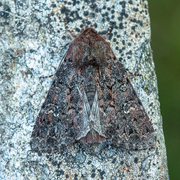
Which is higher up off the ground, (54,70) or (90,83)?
(54,70)

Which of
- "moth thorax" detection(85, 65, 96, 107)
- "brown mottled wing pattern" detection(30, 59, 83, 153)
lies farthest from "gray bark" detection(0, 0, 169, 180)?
"moth thorax" detection(85, 65, 96, 107)

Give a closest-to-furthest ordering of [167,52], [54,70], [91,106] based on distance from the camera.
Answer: [91,106]
[54,70]
[167,52]

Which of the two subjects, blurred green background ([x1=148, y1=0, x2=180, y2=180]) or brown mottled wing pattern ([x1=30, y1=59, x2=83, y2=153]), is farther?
blurred green background ([x1=148, y1=0, x2=180, y2=180])

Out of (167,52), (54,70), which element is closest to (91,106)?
(54,70)

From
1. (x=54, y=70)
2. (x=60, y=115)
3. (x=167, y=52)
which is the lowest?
(x=60, y=115)

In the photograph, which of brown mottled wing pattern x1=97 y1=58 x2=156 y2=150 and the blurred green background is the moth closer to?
brown mottled wing pattern x1=97 y1=58 x2=156 y2=150

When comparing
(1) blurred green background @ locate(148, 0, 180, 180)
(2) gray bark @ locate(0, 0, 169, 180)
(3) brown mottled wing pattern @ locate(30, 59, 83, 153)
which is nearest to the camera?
(3) brown mottled wing pattern @ locate(30, 59, 83, 153)

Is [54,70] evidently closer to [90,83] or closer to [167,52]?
[90,83]
